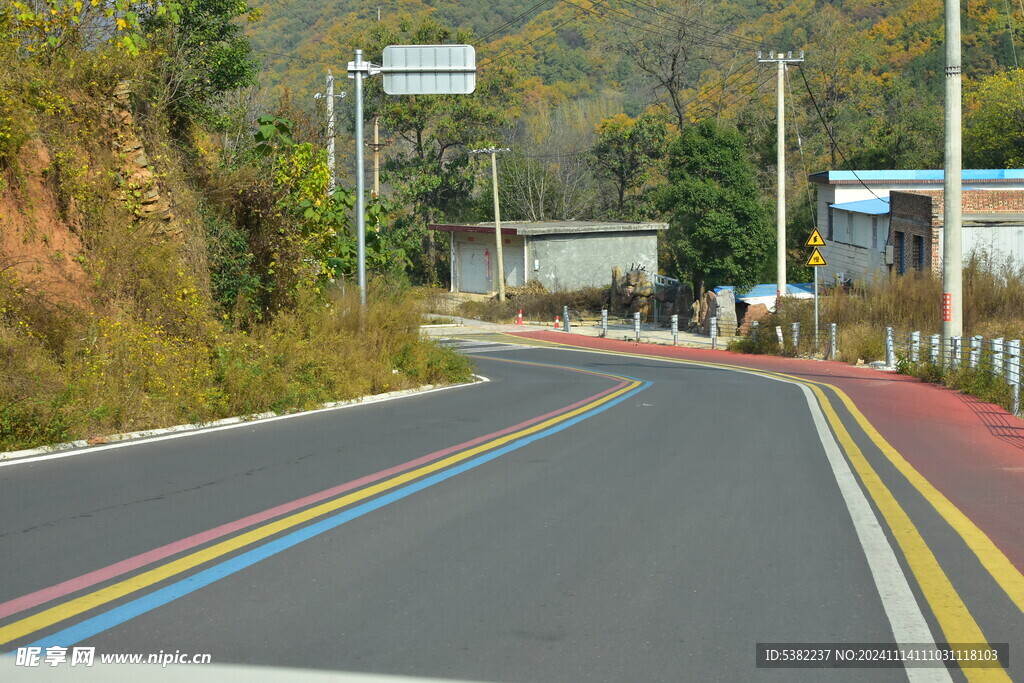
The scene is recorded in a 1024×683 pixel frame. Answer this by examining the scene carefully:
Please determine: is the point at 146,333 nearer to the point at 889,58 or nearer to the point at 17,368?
the point at 17,368

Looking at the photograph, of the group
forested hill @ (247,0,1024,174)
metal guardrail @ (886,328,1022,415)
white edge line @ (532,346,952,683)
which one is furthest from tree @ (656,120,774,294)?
white edge line @ (532,346,952,683)

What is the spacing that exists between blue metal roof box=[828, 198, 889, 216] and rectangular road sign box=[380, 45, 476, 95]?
1063 inches

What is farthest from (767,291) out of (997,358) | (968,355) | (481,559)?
(481,559)

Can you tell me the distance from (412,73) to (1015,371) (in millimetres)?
11902

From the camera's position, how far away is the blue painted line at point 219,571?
16.9ft

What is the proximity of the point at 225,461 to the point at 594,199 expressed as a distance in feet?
227

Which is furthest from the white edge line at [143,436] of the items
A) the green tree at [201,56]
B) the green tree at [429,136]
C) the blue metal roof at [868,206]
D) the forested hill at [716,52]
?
the green tree at [429,136]

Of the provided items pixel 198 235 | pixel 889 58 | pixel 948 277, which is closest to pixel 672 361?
pixel 948 277

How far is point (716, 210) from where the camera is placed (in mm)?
51219

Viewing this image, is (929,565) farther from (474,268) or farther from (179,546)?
(474,268)

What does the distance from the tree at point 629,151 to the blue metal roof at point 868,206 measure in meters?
22.9

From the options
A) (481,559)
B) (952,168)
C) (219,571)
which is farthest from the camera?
(952,168)

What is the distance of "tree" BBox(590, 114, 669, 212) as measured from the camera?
71.1 meters

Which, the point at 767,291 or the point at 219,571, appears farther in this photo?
the point at 767,291
